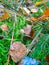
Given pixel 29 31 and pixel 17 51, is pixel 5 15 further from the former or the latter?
pixel 17 51

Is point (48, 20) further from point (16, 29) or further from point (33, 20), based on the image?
point (16, 29)

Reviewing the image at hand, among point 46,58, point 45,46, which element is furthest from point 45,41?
point 46,58

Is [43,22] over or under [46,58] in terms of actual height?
over

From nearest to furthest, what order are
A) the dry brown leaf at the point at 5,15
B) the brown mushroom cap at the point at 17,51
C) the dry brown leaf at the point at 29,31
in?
1. the brown mushroom cap at the point at 17,51
2. the dry brown leaf at the point at 29,31
3. the dry brown leaf at the point at 5,15

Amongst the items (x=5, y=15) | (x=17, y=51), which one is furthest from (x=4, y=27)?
(x=17, y=51)

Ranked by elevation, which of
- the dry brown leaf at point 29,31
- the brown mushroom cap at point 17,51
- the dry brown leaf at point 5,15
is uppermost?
the dry brown leaf at point 5,15

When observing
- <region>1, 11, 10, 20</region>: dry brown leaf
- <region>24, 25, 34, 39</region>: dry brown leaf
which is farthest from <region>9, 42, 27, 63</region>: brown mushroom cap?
<region>1, 11, 10, 20</region>: dry brown leaf

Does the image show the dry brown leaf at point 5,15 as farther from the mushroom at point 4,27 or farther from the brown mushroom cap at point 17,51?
the brown mushroom cap at point 17,51

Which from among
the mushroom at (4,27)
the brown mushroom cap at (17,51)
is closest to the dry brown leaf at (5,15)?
the mushroom at (4,27)
